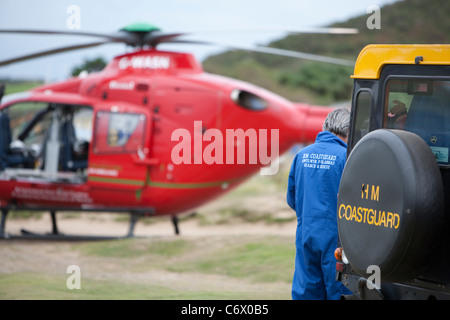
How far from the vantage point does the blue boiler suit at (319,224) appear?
16.3 ft

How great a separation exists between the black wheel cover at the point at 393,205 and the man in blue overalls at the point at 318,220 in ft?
1.56

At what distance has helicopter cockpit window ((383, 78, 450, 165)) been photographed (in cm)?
446

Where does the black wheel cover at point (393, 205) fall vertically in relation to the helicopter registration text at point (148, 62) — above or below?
below

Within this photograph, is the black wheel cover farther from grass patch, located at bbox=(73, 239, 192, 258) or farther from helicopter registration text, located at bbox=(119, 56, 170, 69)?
helicopter registration text, located at bbox=(119, 56, 170, 69)

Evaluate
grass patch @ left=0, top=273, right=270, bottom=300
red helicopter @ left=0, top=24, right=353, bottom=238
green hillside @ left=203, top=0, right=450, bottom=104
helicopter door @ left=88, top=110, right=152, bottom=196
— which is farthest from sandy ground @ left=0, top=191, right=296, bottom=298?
green hillside @ left=203, top=0, right=450, bottom=104

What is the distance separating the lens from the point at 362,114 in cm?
502

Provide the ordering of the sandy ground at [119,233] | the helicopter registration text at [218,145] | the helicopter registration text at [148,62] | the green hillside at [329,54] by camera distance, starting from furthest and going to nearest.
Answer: the green hillside at [329,54]
the helicopter registration text at [148,62]
the helicopter registration text at [218,145]
the sandy ground at [119,233]

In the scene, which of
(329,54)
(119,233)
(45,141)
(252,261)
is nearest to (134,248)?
(252,261)

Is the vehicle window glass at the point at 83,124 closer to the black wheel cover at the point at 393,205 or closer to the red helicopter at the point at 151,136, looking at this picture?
the red helicopter at the point at 151,136

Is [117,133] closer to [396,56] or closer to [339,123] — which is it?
[339,123]

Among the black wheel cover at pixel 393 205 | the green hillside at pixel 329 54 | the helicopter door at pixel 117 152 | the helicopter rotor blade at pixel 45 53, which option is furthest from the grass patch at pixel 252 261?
the green hillside at pixel 329 54

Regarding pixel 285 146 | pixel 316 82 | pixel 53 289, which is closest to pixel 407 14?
pixel 316 82

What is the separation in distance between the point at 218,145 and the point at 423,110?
25.4 feet

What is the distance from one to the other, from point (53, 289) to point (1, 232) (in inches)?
191
